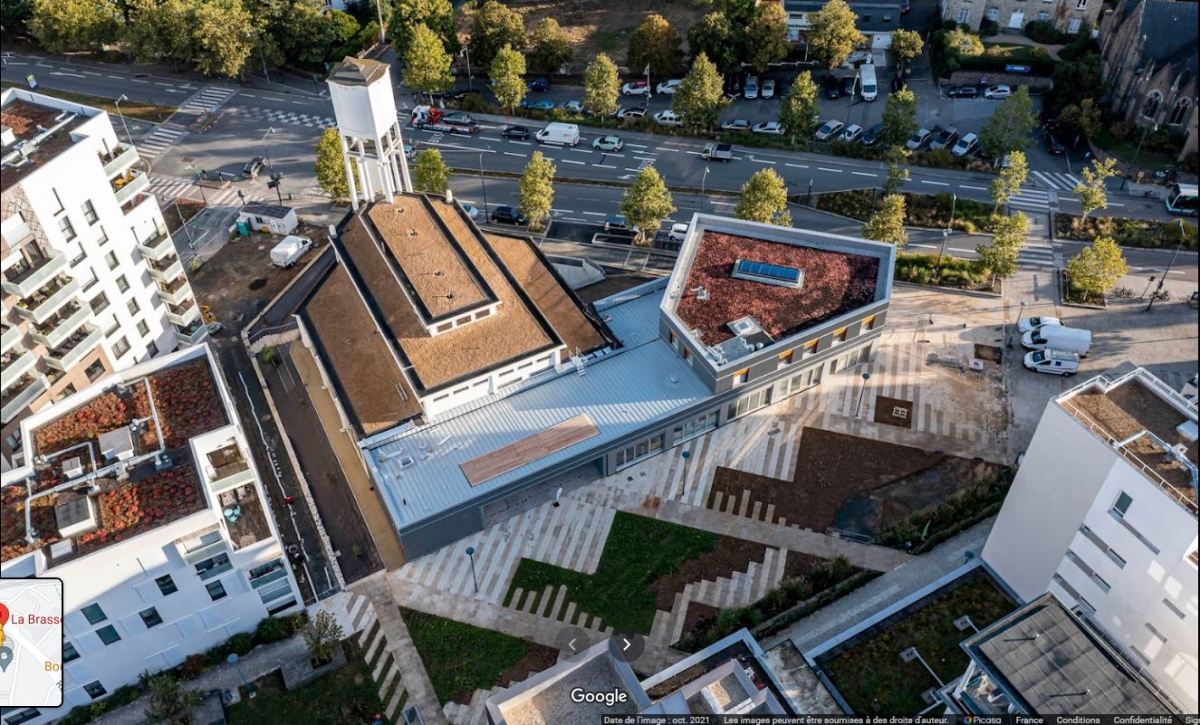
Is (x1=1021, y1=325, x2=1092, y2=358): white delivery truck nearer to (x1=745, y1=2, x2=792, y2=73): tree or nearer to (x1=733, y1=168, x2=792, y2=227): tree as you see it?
(x1=733, y1=168, x2=792, y2=227): tree

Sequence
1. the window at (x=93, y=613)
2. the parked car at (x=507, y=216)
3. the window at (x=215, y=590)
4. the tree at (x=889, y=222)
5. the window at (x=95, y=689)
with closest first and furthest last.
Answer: the window at (x=93, y=613), the window at (x=95, y=689), the window at (x=215, y=590), the tree at (x=889, y=222), the parked car at (x=507, y=216)

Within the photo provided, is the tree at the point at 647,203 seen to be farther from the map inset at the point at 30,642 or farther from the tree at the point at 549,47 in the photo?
the map inset at the point at 30,642

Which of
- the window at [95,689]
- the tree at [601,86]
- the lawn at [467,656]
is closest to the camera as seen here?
the window at [95,689]

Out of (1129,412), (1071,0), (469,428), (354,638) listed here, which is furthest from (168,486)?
(1071,0)

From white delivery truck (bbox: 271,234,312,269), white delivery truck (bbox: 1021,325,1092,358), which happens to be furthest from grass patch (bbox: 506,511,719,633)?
white delivery truck (bbox: 271,234,312,269)

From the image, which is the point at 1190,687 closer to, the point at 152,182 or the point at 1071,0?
the point at 1071,0

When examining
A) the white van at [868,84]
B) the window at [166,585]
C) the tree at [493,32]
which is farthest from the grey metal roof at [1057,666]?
the tree at [493,32]
